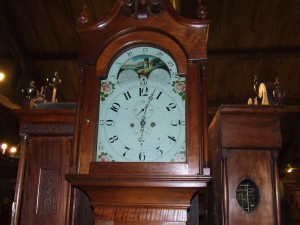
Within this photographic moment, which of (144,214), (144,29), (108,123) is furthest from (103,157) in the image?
(144,29)

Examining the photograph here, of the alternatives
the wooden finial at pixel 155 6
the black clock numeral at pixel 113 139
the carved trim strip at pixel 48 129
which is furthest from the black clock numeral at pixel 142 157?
the wooden finial at pixel 155 6

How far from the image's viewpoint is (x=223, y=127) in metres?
1.54

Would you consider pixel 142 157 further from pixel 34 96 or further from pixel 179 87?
pixel 34 96

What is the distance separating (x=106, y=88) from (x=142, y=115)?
0.17 meters

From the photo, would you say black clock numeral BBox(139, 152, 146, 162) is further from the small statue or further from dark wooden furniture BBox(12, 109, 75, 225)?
the small statue

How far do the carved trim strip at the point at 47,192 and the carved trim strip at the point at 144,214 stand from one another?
1.02ft

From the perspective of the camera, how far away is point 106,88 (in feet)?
4.63

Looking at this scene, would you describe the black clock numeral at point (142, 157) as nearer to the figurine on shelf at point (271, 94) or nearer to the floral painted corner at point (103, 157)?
the floral painted corner at point (103, 157)

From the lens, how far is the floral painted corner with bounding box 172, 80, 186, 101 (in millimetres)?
1365

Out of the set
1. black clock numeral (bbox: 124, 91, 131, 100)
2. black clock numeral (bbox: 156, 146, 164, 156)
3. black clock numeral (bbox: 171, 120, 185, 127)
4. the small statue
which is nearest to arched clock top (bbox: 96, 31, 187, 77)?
black clock numeral (bbox: 124, 91, 131, 100)

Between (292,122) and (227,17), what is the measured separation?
8.15 feet

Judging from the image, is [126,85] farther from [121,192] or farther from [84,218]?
[84,218]

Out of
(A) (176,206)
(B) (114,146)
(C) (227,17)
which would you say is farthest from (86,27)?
(C) (227,17)

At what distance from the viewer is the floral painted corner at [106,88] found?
1400 mm
